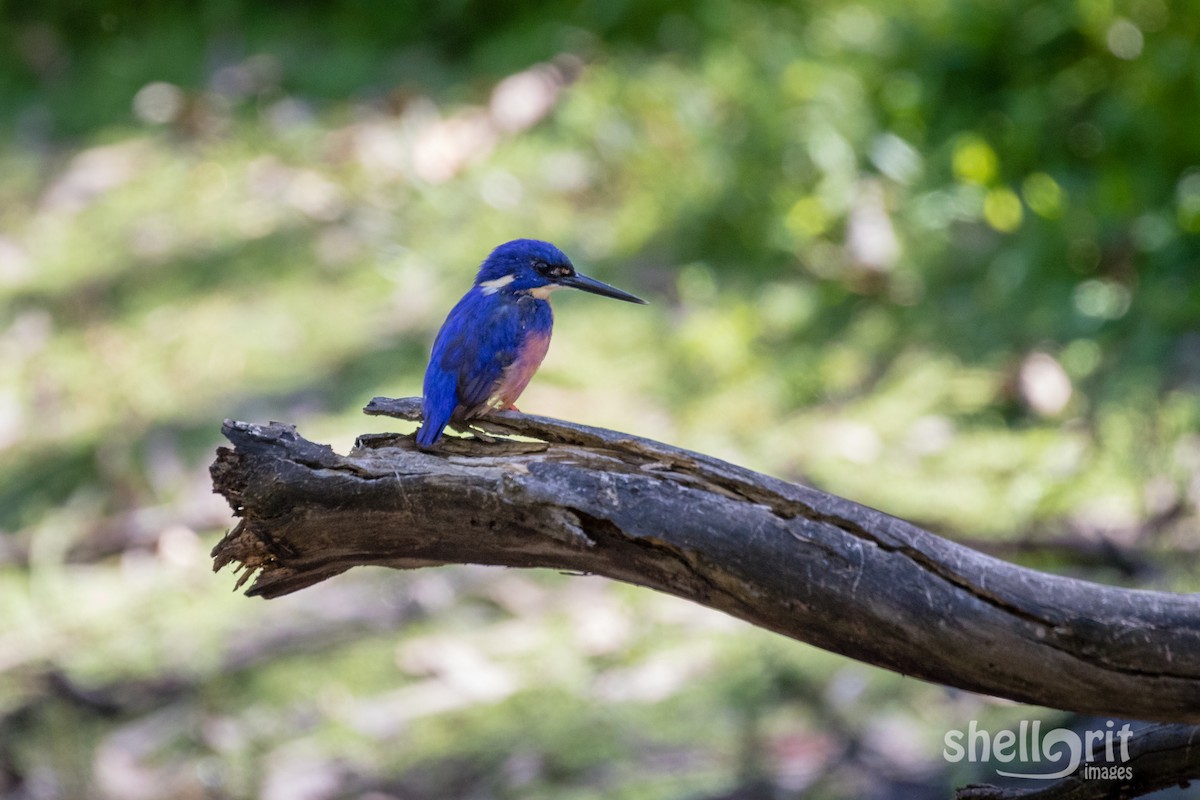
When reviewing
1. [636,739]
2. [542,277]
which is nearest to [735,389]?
[636,739]

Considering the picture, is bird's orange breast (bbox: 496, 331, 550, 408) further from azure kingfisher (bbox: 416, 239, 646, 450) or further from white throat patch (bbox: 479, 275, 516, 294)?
white throat patch (bbox: 479, 275, 516, 294)

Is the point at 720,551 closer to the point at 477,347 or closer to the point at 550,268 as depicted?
the point at 477,347

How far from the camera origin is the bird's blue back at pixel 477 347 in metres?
3.03

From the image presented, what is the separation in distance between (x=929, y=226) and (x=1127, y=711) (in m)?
3.96

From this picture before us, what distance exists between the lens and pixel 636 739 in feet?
13.3

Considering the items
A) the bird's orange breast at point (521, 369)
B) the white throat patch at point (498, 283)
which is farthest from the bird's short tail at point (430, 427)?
the white throat patch at point (498, 283)

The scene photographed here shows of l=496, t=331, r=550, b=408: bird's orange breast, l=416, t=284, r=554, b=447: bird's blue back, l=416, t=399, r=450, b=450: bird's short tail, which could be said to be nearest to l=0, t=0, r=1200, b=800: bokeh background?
l=496, t=331, r=550, b=408: bird's orange breast

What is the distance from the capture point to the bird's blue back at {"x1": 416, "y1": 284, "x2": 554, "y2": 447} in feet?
9.93

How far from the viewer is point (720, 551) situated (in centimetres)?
241

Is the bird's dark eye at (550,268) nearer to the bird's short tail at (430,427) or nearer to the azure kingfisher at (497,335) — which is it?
the azure kingfisher at (497,335)

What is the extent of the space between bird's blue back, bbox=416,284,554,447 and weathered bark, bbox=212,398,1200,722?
29 centimetres

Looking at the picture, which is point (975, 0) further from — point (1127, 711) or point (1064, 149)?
point (1127, 711)

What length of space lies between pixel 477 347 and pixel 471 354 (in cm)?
4

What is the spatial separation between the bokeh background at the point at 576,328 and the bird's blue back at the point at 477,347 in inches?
54.3
